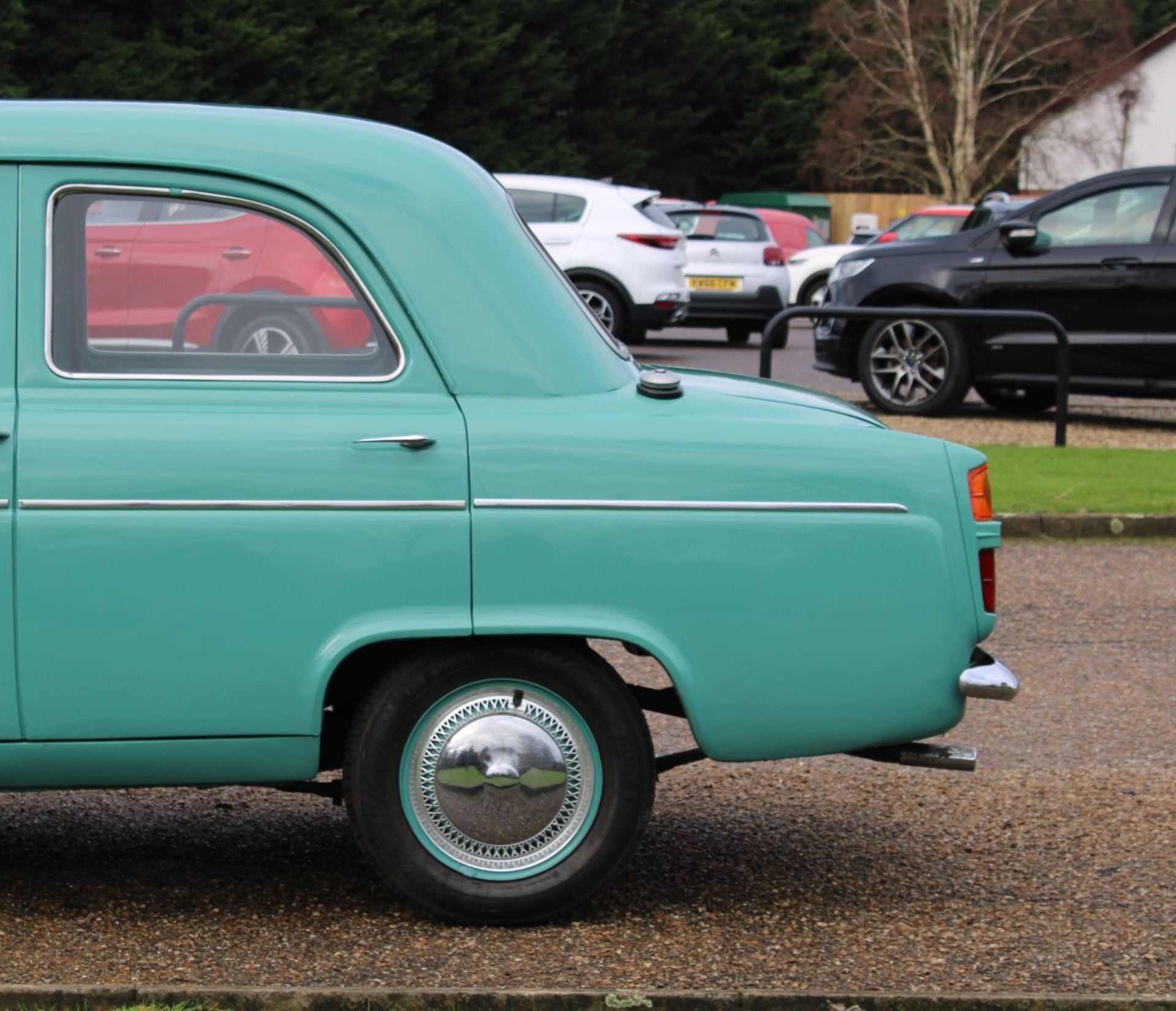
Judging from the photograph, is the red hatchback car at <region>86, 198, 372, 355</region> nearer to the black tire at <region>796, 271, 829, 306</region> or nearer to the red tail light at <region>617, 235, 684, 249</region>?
the red tail light at <region>617, 235, 684, 249</region>

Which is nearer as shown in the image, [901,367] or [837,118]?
[901,367]

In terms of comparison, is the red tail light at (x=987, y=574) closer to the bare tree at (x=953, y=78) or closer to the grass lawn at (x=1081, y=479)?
the grass lawn at (x=1081, y=479)

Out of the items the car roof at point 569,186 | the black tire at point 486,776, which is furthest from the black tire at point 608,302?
the black tire at point 486,776

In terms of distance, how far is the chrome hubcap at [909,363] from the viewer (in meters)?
14.4

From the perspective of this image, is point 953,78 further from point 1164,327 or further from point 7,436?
point 7,436

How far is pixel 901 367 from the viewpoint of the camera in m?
14.5

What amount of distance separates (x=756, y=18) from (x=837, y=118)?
4.62 meters

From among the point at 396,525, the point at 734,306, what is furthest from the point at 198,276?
the point at 734,306

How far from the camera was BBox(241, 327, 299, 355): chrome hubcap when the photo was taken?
418 centimetres

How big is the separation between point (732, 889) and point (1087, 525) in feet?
19.8

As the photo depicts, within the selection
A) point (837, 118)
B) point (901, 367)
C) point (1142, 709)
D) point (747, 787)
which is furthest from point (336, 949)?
point (837, 118)

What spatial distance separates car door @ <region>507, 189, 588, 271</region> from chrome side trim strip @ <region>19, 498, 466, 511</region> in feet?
53.4

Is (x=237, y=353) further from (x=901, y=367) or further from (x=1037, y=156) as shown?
(x=1037, y=156)

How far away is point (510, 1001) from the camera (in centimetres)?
362
